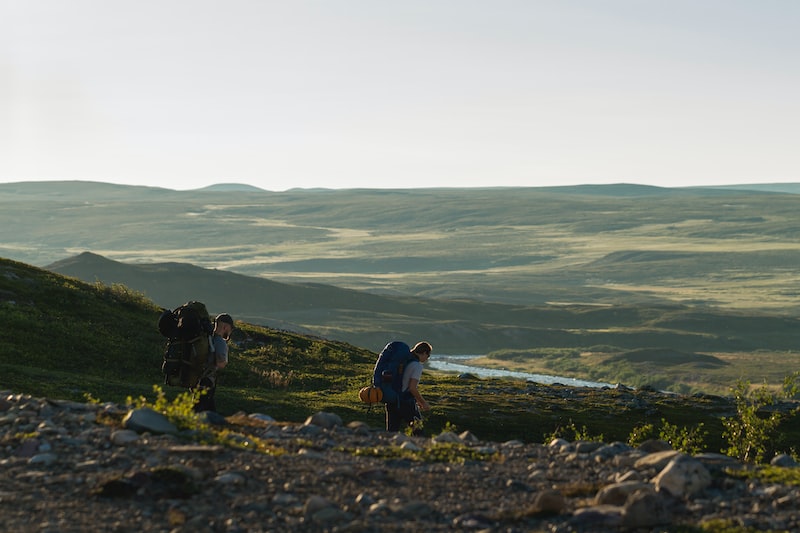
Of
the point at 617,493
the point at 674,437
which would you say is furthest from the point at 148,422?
the point at 674,437

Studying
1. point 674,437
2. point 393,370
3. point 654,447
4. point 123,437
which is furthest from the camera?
point 674,437

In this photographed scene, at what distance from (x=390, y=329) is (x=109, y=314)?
458ft

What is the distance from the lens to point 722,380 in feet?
455

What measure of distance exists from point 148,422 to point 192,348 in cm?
549

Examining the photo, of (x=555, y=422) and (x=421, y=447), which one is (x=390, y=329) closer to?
(x=555, y=422)

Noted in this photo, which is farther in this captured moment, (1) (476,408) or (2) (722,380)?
(2) (722,380)

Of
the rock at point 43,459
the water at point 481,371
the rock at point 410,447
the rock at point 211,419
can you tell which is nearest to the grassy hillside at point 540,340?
the water at point 481,371

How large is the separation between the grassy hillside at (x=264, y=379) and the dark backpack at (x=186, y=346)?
6.94 metres

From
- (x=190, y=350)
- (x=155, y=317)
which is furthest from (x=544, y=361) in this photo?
(x=190, y=350)

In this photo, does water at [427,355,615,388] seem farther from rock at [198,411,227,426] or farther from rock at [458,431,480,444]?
rock at [198,411,227,426]

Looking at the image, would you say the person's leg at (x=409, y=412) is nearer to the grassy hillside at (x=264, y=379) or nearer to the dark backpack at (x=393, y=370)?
the dark backpack at (x=393, y=370)

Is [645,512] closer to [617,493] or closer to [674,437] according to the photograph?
[617,493]

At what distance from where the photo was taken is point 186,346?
2184cm

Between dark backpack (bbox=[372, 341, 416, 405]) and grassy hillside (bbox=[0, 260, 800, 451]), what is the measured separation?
8.75 m
